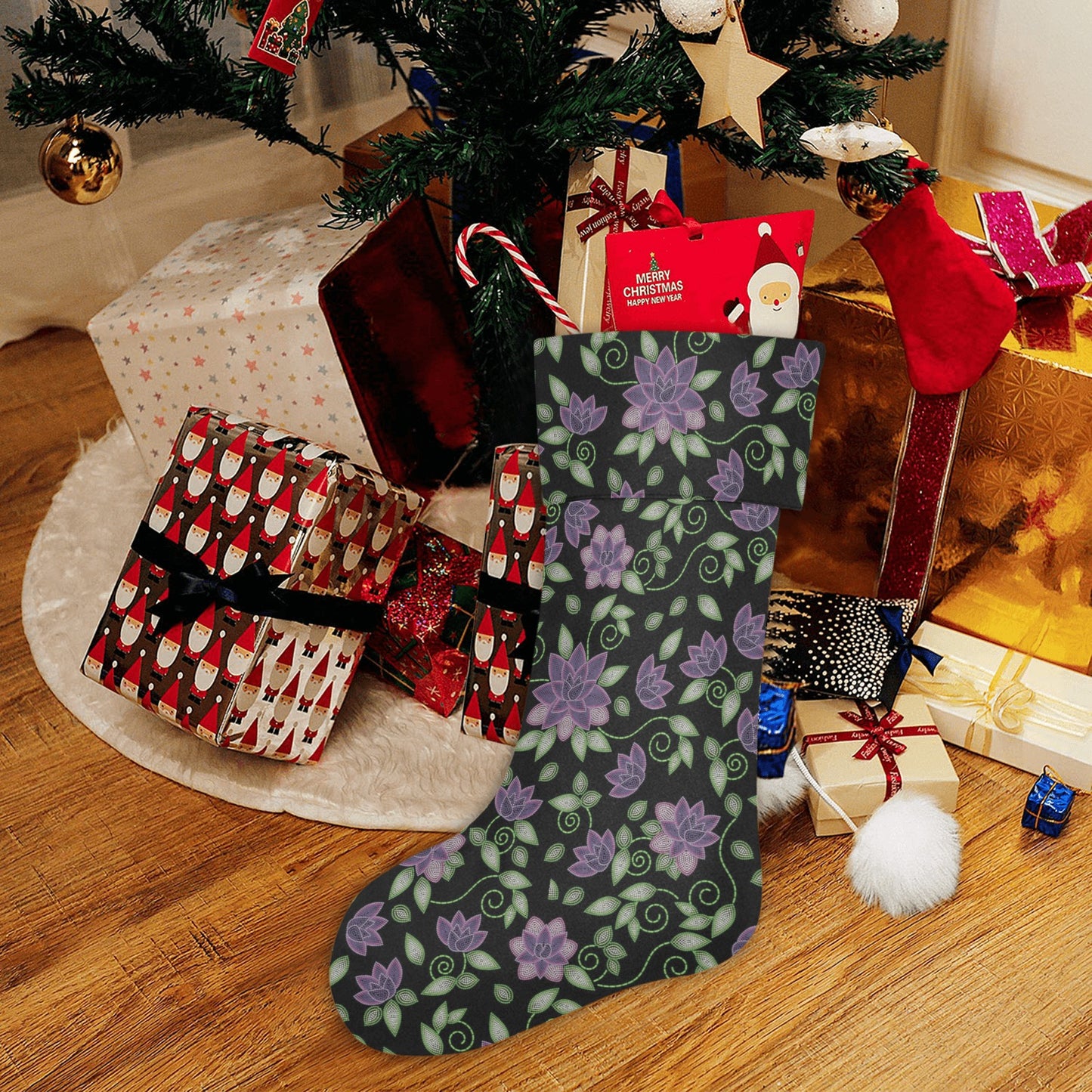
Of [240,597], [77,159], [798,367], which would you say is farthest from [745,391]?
[77,159]

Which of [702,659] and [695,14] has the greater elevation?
[695,14]

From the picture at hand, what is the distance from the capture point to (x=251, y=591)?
3.37ft

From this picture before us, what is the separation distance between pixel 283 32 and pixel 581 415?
1.40 feet

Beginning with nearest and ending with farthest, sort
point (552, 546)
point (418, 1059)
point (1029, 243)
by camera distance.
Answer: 1. point (418, 1059)
2. point (552, 546)
3. point (1029, 243)

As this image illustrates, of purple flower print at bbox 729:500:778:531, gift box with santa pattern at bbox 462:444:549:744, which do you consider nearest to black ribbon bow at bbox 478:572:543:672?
gift box with santa pattern at bbox 462:444:549:744

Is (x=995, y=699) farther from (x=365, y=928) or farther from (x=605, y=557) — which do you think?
(x=365, y=928)

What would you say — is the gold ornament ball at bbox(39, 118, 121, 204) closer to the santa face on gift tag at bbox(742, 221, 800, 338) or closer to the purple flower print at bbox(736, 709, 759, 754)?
the santa face on gift tag at bbox(742, 221, 800, 338)

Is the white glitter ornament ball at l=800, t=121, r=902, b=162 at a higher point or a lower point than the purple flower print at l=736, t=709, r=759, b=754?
higher

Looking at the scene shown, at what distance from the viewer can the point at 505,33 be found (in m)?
0.95

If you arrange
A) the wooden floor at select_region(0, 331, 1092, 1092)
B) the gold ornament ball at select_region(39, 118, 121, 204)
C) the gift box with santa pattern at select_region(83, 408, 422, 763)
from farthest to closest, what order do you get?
the gold ornament ball at select_region(39, 118, 121, 204) → the gift box with santa pattern at select_region(83, 408, 422, 763) → the wooden floor at select_region(0, 331, 1092, 1092)

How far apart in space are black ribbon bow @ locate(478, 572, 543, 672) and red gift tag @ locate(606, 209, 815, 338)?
26cm

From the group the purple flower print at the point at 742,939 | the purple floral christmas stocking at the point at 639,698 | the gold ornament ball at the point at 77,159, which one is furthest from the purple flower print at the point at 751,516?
the gold ornament ball at the point at 77,159

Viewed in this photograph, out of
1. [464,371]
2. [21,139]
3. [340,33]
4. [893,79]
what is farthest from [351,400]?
[21,139]

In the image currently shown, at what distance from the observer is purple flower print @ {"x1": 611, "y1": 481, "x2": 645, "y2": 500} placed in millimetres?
911
